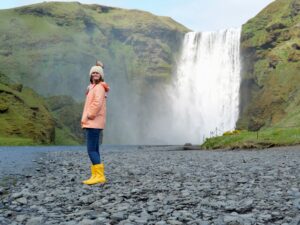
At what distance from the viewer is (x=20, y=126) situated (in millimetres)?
104375

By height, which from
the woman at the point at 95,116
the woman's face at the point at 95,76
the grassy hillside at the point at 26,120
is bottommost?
the woman at the point at 95,116

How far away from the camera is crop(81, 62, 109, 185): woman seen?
37.8 ft

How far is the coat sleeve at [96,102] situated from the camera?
11.5m

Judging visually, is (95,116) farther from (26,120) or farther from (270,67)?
Result: (270,67)

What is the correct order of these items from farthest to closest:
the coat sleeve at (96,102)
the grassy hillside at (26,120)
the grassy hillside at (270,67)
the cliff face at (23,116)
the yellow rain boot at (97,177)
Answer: the cliff face at (23,116), the grassy hillside at (26,120), the grassy hillside at (270,67), the yellow rain boot at (97,177), the coat sleeve at (96,102)

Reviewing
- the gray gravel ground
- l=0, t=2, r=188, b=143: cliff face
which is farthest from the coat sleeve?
l=0, t=2, r=188, b=143: cliff face

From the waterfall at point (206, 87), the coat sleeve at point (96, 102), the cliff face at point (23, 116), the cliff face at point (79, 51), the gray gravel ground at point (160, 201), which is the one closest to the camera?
the gray gravel ground at point (160, 201)

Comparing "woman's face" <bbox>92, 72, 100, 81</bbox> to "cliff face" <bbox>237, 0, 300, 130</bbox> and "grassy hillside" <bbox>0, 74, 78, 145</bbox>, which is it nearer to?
"cliff face" <bbox>237, 0, 300, 130</bbox>

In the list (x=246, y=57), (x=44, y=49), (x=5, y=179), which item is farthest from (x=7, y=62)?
(x=5, y=179)

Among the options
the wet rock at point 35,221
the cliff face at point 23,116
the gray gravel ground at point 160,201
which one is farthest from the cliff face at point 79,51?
the wet rock at point 35,221

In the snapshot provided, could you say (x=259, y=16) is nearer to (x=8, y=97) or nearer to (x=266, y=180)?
(x=8, y=97)

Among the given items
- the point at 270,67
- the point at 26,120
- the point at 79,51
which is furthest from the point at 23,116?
the point at 79,51

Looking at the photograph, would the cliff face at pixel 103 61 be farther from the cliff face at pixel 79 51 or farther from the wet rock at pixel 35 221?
the wet rock at pixel 35 221

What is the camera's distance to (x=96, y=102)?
1155cm
